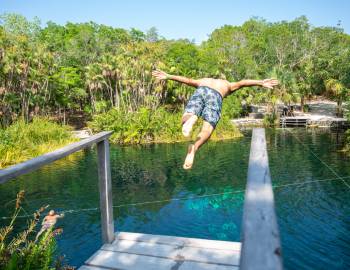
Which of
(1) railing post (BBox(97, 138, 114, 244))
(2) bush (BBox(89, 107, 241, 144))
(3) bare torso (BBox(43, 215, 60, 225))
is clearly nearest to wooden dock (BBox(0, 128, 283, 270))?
(1) railing post (BBox(97, 138, 114, 244))

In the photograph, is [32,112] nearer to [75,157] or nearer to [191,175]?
[75,157]

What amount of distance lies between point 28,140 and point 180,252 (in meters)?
17.0

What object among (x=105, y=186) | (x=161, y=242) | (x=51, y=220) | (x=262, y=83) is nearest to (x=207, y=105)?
(x=262, y=83)

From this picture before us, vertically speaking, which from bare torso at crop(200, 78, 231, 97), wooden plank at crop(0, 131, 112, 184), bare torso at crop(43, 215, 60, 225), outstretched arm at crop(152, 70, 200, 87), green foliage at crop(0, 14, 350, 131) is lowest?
bare torso at crop(43, 215, 60, 225)

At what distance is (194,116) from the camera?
149 inches

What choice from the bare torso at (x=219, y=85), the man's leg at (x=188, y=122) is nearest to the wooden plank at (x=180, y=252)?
the man's leg at (x=188, y=122)

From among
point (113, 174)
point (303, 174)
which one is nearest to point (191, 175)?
point (113, 174)

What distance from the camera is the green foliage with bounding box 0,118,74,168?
16.6 m

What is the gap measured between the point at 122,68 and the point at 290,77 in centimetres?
1644

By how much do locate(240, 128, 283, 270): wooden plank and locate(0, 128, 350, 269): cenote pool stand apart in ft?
28.4

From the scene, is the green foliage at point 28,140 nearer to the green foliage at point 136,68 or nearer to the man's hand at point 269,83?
the green foliage at point 136,68

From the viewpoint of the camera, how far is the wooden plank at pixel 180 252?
11.0 feet

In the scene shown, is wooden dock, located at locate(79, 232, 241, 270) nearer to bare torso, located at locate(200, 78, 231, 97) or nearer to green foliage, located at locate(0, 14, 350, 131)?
bare torso, located at locate(200, 78, 231, 97)

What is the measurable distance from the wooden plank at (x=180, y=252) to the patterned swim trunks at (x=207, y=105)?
1.32m
